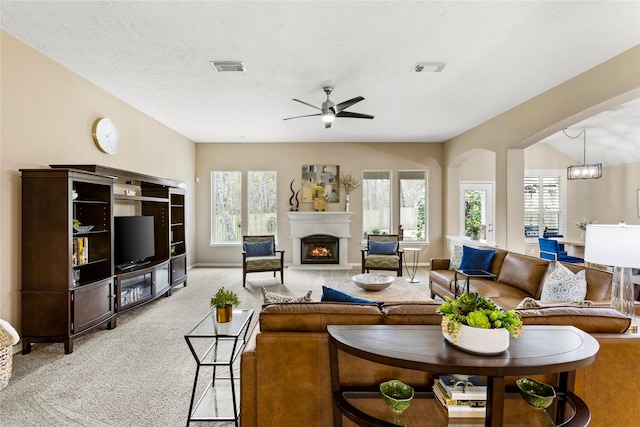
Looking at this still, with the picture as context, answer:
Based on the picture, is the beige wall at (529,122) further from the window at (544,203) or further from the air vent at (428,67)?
the air vent at (428,67)

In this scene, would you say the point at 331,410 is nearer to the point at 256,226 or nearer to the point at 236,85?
the point at 236,85

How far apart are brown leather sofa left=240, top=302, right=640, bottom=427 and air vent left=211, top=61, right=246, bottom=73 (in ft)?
9.04

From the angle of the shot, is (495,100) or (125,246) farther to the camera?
(495,100)

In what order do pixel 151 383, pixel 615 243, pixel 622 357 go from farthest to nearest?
1. pixel 151 383
2. pixel 615 243
3. pixel 622 357

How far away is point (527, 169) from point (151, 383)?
8700 millimetres

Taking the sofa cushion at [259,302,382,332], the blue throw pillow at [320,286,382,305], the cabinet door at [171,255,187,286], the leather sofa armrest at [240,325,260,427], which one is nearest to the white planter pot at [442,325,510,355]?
the sofa cushion at [259,302,382,332]

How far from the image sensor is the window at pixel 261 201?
7.68 meters

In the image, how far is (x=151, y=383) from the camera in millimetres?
2625

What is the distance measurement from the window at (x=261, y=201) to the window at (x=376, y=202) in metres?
2.17

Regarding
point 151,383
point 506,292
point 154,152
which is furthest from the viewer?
point 154,152

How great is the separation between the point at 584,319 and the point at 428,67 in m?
2.82

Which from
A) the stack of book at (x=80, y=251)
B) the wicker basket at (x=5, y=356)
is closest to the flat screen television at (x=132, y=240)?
the stack of book at (x=80, y=251)

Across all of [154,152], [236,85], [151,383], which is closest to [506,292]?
[151,383]

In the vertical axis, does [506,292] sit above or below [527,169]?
below
